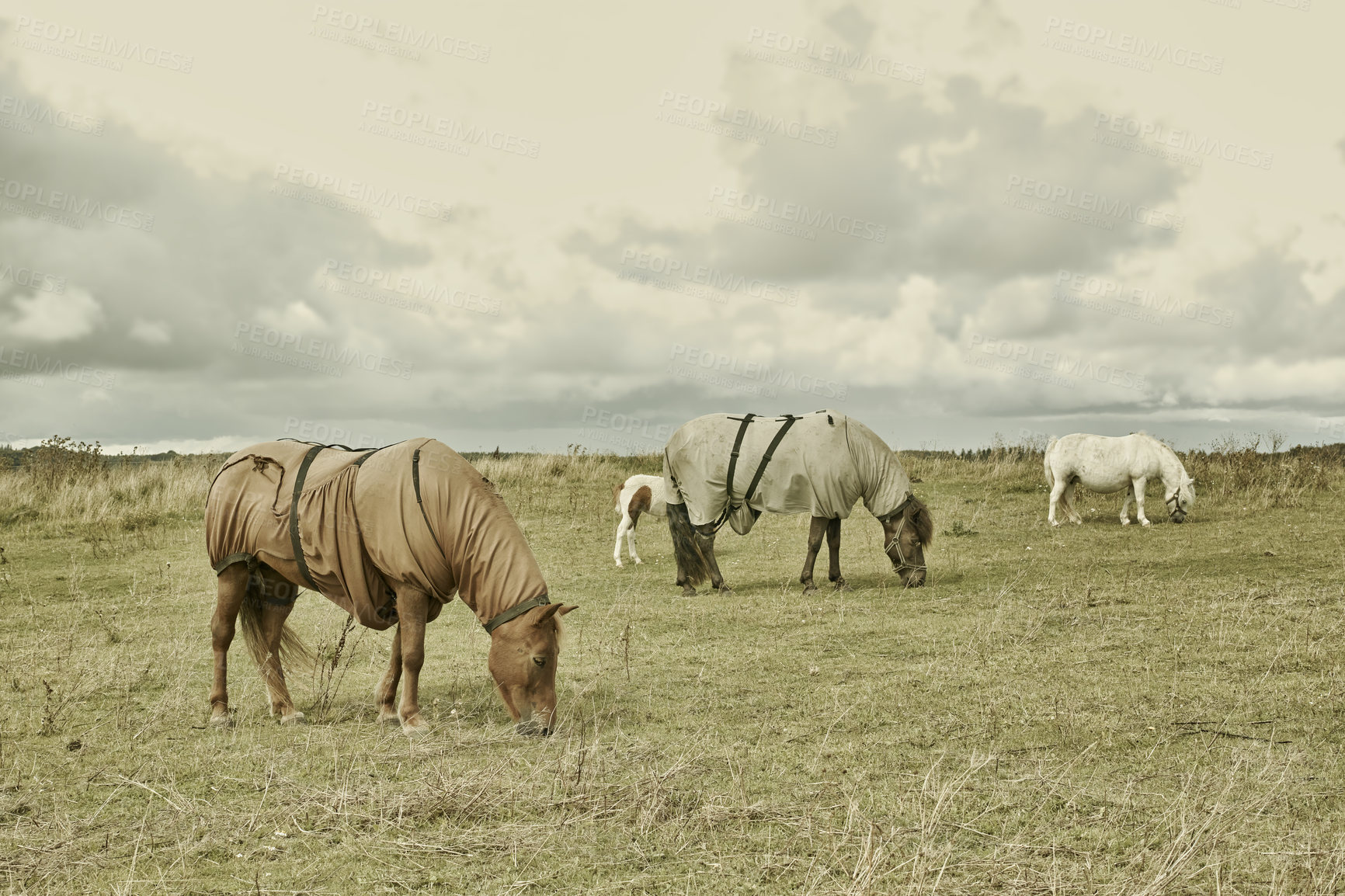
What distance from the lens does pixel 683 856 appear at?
3.82 meters

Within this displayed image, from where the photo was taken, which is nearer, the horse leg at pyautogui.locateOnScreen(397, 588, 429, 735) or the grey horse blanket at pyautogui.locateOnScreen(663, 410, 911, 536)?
the horse leg at pyautogui.locateOnScreen(397, 588, 429, 735)

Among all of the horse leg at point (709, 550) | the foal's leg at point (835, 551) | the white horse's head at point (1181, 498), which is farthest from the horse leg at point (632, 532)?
the white horse's head at point (1181, 498)

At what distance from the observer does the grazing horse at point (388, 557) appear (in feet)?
18.1

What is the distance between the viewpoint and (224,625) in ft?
21.0

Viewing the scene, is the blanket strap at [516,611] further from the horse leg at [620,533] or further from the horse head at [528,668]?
the horse leg at [620,533]

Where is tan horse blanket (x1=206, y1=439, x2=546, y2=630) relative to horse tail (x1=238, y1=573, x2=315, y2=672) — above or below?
above

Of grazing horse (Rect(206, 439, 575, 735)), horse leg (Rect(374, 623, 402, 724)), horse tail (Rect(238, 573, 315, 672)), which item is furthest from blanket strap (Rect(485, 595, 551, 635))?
horse tail (Rect(238, 573, 315, 672))

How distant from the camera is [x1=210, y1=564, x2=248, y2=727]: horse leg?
634 cm

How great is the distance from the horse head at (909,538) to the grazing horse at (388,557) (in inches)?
254

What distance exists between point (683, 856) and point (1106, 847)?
182 centimetres

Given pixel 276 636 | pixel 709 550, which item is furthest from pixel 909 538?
pixel 276 636

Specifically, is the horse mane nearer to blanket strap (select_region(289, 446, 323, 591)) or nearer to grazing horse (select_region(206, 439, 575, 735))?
grazing horse (select_region(206, 439, 575, 735))

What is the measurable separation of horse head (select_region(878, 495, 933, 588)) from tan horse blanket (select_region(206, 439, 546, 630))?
21.1 ft

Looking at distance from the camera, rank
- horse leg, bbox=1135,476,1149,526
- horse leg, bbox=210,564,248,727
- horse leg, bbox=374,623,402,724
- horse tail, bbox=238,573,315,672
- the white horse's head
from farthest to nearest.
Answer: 1. the white horse's head
2. horse leg, bbox=1135,476,1149,526
3. horse tail, bbox=238,573,315,672
4. horse leg, bbox=210,564,248,727
5. horse leg, bbox=374,623,402,724
